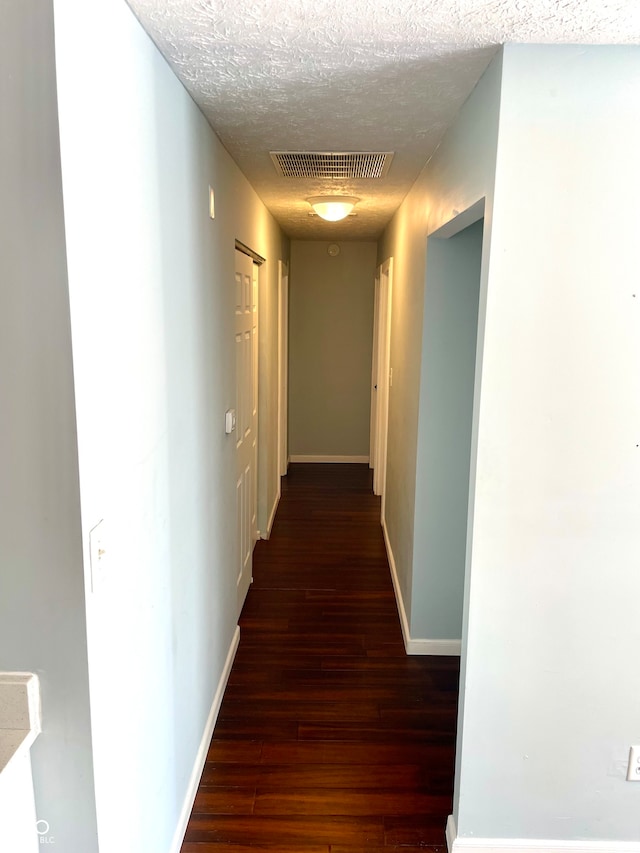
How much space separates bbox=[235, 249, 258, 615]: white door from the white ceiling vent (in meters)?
0.49

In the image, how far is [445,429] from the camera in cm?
285

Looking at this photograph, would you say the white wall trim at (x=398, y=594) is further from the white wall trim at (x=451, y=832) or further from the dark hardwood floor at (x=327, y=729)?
the white wall trim at (x=451, y=832)

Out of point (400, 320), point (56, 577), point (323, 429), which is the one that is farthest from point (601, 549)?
point (323, 429)

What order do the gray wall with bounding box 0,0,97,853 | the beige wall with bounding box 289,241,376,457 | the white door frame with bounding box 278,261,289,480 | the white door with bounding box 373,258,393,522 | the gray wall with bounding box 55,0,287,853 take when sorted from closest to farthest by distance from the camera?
the gray wall with bounding box 0,0,97,853
the gray wall with bounding box 55,0,287,853
the white door with bounding box 373,258,393,522
the white door frame with bounding box 278,261,289,480
the beige wall with bounding box 289,241,376,457

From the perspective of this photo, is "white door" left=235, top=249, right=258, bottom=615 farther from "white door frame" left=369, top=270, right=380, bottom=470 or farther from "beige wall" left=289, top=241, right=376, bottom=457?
"beige wall" left=289, top=241, right=376, bottom=457

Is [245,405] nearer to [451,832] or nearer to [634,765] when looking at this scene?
[451,832]

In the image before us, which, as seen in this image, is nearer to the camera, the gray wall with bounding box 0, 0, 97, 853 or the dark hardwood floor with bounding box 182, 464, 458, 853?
the gray wall with bounding box 0, 0, 97, 853

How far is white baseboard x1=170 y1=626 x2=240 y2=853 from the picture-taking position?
191 centimetres

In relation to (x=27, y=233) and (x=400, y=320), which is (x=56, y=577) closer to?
(x=27, y=233)

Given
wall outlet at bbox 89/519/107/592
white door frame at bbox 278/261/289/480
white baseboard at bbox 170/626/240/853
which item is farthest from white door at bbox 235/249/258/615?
wall outlet at bbox 89/519/107/592

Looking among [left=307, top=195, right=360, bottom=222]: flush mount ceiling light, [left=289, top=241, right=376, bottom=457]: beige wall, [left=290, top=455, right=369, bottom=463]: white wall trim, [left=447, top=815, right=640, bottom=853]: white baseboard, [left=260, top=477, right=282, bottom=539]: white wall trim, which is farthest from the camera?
[left=290, top=455, right=369, bottom=463]: white wall trim

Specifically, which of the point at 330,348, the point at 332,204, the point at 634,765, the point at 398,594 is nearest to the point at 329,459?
the point at 330,348

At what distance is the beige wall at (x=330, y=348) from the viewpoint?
621 centimetres

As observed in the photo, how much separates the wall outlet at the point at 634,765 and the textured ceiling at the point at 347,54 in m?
1.90
